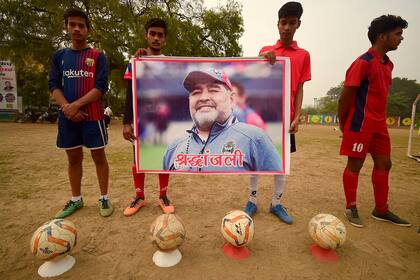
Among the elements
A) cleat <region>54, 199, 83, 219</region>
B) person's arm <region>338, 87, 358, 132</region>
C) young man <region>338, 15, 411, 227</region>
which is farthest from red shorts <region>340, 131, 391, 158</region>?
cleat <region>54, 199, 83, 219</region>

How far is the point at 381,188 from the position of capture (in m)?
3.38

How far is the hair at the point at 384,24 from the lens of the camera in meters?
3.05

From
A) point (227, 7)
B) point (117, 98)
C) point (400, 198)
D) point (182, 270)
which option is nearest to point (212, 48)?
point (227, 7)

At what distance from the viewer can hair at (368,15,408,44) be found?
3049 millimetres

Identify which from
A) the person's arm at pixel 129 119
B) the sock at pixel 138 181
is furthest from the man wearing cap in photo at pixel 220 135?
the sock at pixel 138 181

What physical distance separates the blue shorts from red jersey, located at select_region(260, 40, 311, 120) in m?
2.41

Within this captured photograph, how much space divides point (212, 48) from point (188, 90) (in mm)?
19281

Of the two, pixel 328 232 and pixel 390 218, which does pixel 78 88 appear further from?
pixel 390 218

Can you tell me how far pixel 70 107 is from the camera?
304 cm

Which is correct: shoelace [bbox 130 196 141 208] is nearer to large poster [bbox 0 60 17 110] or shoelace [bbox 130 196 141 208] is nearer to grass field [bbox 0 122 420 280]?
grass field [bbox 0 122 420 280]

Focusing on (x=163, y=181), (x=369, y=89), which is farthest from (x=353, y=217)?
(x=163, y=181)

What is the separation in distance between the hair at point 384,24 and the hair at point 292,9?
0.98 meters

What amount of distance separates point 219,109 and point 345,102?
1.58m

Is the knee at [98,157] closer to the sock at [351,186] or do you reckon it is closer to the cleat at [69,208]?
the cleat at [69,208]
